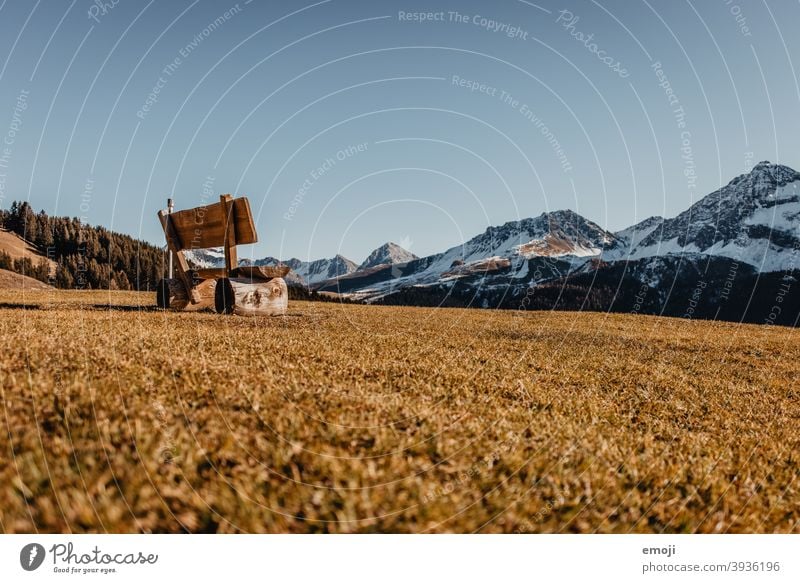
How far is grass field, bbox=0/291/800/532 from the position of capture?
14.6ft

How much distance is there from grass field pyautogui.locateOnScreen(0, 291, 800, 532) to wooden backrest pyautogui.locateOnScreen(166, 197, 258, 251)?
21.8 feet

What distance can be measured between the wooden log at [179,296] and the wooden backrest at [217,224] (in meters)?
1.71

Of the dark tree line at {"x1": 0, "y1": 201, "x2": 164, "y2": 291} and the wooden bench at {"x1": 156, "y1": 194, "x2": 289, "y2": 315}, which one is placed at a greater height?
the dark tree line at {"x1": 0, "y1": 201, "x2": 164, "y2": 291}

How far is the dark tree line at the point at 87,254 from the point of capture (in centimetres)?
13462

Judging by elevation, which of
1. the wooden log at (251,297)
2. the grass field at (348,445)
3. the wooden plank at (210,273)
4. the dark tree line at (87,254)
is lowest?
the grass field at (348,445)

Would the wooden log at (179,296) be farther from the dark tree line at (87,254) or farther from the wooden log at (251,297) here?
the dark tree line at (87,254)

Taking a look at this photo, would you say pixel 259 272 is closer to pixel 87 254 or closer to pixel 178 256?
pixel 178 256

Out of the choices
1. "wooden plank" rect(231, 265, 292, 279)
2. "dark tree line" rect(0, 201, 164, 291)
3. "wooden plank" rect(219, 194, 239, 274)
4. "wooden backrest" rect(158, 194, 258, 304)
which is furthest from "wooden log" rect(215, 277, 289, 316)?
"dark tree line" rect(0, 201, 164, 291)

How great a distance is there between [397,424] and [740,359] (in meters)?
18.7

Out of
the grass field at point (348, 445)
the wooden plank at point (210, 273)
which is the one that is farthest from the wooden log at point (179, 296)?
the grass field at point (348, 445)

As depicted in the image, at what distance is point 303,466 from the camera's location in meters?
5.06

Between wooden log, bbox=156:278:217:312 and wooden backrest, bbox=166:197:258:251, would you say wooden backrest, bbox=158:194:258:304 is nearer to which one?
wooden backrest, bbox=166:197:258:251
